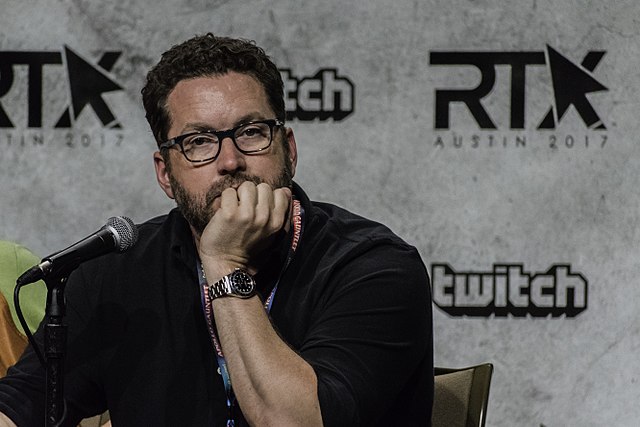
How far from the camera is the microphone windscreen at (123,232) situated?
1692 millimetres

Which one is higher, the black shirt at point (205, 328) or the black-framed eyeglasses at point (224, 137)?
the black-framed eyeglasses at point (224, 137)

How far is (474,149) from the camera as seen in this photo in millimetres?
3215

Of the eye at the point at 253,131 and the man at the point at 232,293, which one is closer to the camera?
the man at the point at 232,293

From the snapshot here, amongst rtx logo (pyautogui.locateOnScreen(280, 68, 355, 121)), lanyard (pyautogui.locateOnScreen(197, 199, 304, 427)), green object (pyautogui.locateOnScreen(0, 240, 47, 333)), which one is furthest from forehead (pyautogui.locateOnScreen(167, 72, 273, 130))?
rtx logo (pyautogui.locateOnScreen(280, 68, 355, 121))

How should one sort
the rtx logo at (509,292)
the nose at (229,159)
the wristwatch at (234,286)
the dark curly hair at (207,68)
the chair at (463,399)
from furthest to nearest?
the rtx logo at (509,292)
the chair at (463,399)
the dark curly hair at (207,68)
the nose at (229,159)
the wristwatch at (234,286)

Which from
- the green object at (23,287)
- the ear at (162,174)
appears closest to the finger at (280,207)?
the ear at (162,174)

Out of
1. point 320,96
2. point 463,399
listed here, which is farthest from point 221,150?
point 320,96

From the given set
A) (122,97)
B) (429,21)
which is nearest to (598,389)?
(429,21)

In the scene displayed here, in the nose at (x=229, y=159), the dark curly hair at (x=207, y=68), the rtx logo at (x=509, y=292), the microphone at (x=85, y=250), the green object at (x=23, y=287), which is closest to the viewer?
the microphone at (x=85, y=250)

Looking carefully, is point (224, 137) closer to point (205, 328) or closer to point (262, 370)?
point (205, 328)

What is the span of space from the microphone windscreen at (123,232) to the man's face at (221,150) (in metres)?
0.24

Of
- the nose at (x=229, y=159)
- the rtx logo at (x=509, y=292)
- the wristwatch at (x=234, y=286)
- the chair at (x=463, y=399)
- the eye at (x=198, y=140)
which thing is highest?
the eye at (x=198, y=140)

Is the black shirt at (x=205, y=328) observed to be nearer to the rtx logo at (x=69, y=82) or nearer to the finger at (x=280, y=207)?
the finger at (x=280, y=207)

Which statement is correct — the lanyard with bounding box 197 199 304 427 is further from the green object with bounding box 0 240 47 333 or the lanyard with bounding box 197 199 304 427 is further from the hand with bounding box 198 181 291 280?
the green object with bounding box 0 240 47 333
